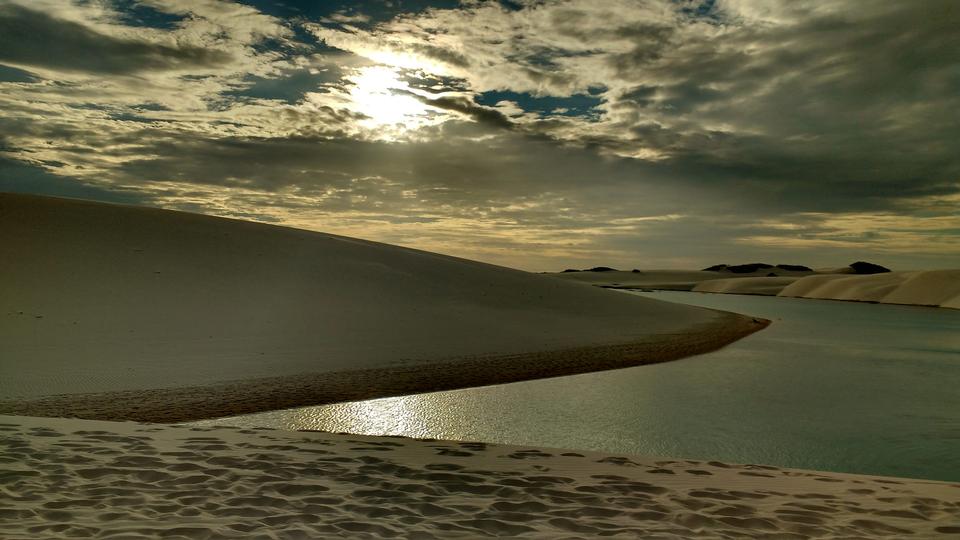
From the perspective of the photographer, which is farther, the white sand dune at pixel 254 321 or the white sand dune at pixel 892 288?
the white sand dune at pixel 892 288

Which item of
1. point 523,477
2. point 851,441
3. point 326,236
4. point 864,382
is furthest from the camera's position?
point 326,236

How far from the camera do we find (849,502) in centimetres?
557

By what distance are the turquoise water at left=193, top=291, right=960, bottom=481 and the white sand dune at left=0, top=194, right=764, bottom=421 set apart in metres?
1.31

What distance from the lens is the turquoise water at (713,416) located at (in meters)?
8.73

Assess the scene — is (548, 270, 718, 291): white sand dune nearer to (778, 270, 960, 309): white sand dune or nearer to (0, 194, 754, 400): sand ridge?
(778, 270, 960, 309): white sand dune

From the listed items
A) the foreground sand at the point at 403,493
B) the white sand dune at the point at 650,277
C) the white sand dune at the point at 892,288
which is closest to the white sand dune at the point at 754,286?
the white sand dune at the point at 892,288

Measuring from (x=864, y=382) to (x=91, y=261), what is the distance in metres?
23.4

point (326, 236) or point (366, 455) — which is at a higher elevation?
point (326, 236)

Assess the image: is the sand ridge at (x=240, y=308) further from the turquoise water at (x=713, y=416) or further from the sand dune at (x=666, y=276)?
the sand dune at (x=666, y=276)

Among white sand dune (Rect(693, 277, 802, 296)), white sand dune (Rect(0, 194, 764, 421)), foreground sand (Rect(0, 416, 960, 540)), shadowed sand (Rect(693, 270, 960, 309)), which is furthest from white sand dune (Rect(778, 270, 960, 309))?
foreground sand (Rect(0, 416, 960, 540))

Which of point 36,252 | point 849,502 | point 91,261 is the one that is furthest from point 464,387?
point 36,252

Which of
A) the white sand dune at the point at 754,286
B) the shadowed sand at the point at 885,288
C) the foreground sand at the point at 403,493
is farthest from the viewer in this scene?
the white sand dune at the point at 754,286

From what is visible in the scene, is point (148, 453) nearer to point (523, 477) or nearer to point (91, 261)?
point (523, 477)

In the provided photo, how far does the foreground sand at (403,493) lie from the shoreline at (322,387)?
202 cm
